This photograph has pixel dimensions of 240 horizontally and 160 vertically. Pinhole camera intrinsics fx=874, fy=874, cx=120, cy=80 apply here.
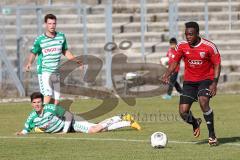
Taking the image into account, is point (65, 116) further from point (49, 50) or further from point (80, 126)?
point (49, 50)

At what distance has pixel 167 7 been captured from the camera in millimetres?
35438

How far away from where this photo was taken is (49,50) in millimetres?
19859

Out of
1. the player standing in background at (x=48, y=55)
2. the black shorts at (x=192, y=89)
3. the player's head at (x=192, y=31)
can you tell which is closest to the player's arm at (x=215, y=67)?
the black shorts at (x=192, y=89)

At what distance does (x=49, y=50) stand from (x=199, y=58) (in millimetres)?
5676

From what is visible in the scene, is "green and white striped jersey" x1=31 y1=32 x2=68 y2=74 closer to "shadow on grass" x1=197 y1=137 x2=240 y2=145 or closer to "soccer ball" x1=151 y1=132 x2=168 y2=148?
"shadow on grass" x1=197 y1=137 x2=240 y2=145

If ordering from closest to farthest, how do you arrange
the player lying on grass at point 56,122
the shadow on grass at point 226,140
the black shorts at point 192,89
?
the black shorts at point 192,89, the shadow on grass at point 226,140, the player lying on grass at point 56,122

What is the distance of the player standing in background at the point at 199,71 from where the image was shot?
14.9 m

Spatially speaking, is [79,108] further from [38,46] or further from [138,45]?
[138,45]

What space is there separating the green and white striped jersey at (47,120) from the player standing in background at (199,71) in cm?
309

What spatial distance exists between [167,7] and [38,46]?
52.8 feet

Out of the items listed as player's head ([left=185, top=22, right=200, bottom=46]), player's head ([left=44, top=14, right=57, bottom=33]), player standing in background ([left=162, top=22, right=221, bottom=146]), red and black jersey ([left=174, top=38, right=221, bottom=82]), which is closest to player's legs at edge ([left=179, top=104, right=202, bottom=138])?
player standing in background ([left=162, top=22, right=221, bottom=146])

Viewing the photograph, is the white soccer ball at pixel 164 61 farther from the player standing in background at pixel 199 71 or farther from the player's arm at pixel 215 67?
the player's arm at pixel 215 67

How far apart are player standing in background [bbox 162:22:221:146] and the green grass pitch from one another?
590 mm

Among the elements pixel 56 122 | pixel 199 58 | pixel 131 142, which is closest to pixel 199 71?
pixel 199 58
